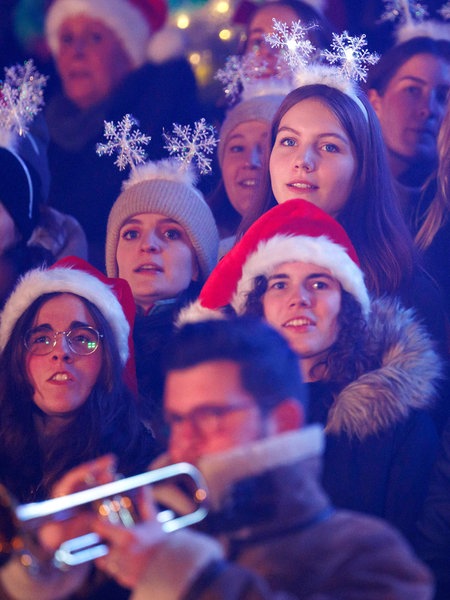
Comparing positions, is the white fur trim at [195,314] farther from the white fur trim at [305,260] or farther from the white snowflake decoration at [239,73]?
the white snowflake decoration at [239,73]

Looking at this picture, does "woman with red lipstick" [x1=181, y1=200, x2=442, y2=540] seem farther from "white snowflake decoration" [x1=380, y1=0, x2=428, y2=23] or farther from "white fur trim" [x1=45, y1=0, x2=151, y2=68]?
"white fur trim" [x1=45, y1=0, x2=151, y2=68]

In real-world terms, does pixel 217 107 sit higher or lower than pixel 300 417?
higher

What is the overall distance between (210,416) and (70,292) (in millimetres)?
806

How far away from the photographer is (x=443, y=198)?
2758 mm

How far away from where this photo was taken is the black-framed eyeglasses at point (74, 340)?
2.64 meters

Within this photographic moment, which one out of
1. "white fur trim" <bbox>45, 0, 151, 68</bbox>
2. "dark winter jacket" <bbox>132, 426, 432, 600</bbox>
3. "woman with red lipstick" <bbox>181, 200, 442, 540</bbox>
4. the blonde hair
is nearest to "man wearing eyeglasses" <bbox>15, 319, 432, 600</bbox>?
"dark winter jacket" <bbox>132, 426, 432, 600</bbox>

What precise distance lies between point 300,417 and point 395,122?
120 cm

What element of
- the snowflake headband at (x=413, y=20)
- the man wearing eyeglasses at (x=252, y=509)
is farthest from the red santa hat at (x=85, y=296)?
the snowflake headband at (x=413, y=20)

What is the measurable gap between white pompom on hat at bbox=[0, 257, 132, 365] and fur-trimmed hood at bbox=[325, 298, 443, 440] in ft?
2.28

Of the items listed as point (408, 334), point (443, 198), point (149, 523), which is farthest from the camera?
point (443, 198)

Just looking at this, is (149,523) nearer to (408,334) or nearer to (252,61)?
(408,334)

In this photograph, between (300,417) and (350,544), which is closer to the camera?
(350,544)

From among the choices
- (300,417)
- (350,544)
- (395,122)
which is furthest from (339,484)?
(395,122)

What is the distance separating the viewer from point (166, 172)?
293 centimetres
